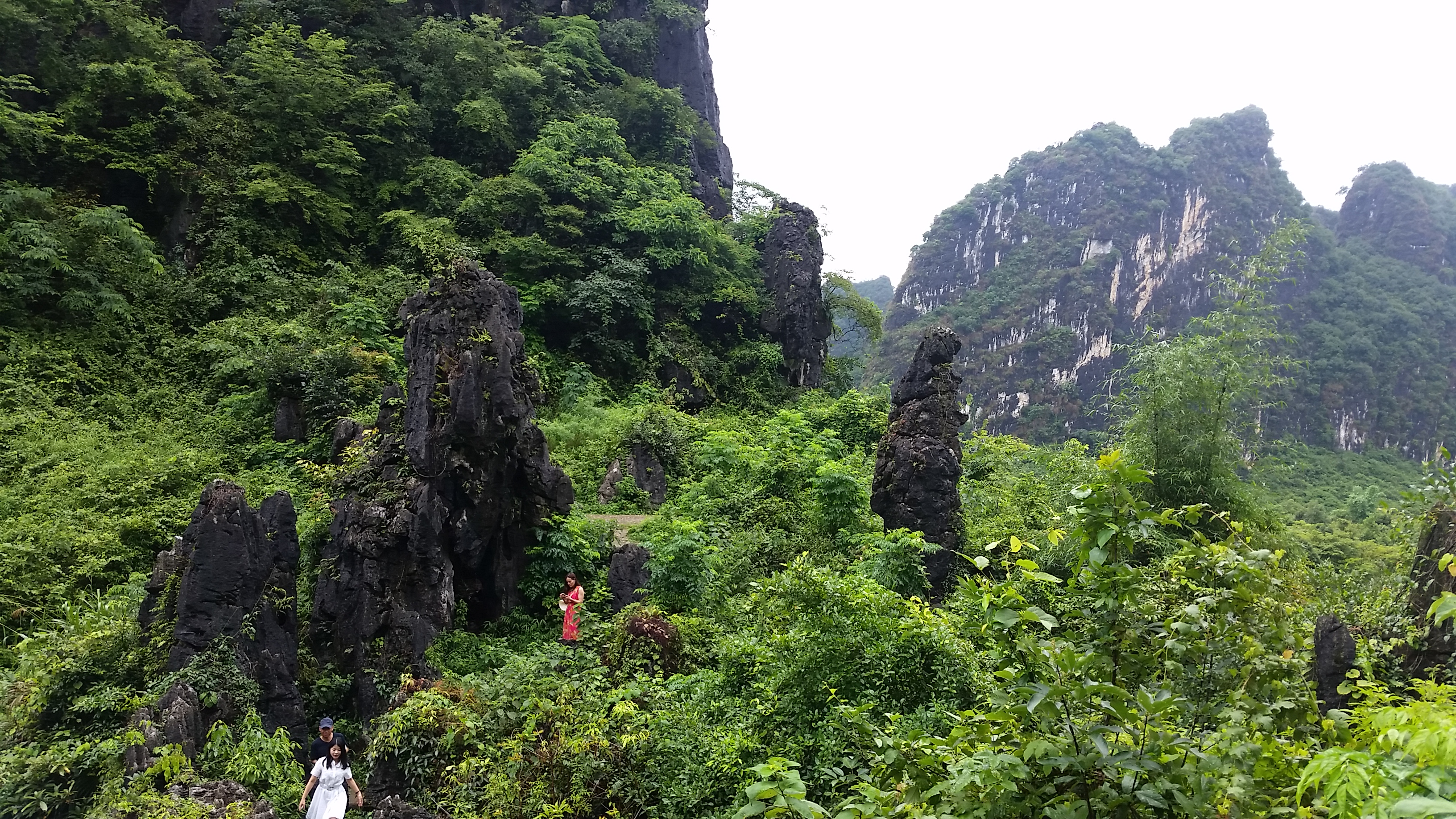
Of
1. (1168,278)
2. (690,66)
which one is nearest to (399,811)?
(690,66)

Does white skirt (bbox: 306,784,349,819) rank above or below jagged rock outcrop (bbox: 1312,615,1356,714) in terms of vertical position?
below

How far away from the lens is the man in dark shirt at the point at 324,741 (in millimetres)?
6441

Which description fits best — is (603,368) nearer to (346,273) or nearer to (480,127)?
(346,273)

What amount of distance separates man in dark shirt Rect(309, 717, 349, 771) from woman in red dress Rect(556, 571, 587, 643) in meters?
2.49

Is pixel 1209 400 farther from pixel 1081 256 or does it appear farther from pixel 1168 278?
pixel 1168 278

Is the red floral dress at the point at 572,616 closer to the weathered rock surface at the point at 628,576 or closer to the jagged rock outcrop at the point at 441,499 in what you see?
the weathered rock surface at the point at 628,576

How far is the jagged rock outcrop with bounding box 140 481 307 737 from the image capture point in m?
6.62

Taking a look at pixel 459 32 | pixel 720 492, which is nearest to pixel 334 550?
pixel 720 492

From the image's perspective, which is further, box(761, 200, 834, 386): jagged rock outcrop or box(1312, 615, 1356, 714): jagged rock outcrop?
box(761, 200, 834, 386): jagged rock outcrop

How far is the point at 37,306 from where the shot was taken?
1261 centimetres

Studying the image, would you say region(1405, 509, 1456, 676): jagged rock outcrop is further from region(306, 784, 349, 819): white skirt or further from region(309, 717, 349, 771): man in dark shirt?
region(309, 717, 349, 771): man in dark shirt

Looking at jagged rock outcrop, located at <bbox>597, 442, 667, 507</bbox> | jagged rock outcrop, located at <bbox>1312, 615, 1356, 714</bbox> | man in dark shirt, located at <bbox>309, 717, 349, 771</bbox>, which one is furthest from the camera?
jagged rock outcrop, located at <bbox>597, 442, 667, 507</bbox>

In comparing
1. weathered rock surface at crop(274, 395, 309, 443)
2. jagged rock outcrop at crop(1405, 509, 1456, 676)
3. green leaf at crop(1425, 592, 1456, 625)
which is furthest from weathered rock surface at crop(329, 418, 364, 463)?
jagged rock outcrop at crop(1405, 509, 1456, 676)

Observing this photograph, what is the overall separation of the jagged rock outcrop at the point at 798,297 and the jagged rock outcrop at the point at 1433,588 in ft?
50.7
